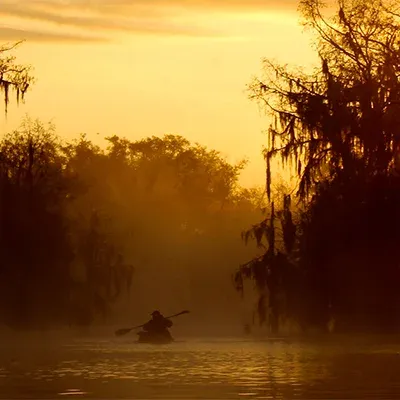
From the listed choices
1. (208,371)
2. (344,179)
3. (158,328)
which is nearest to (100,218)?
(158,328)

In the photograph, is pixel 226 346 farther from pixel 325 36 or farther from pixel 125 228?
pixel 125 228

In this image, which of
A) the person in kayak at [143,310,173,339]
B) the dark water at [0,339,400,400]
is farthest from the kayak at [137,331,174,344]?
the dark water at [0,339,400,400]

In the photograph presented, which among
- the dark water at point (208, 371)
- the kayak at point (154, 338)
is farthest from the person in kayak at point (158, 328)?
the dark water at point (208, 371)

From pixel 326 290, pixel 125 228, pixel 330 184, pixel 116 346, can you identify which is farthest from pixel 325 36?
pixel 125 228

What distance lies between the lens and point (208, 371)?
88.7 ft

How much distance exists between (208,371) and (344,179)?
13.3m

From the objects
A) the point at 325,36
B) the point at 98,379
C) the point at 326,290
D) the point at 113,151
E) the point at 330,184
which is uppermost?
the point at 113,151

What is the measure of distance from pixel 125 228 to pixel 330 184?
4178 centimetres

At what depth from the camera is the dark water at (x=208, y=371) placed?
21.1m

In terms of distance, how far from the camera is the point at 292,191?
4084cm

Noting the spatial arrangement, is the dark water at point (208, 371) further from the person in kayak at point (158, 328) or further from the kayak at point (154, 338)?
the person in kayak at point (158, 328)

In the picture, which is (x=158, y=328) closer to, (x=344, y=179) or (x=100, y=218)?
(x=344, y=179)

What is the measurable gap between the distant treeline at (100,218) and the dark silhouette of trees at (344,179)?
405 inches

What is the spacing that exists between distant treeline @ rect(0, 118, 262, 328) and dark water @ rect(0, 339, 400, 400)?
6884 millimetres
